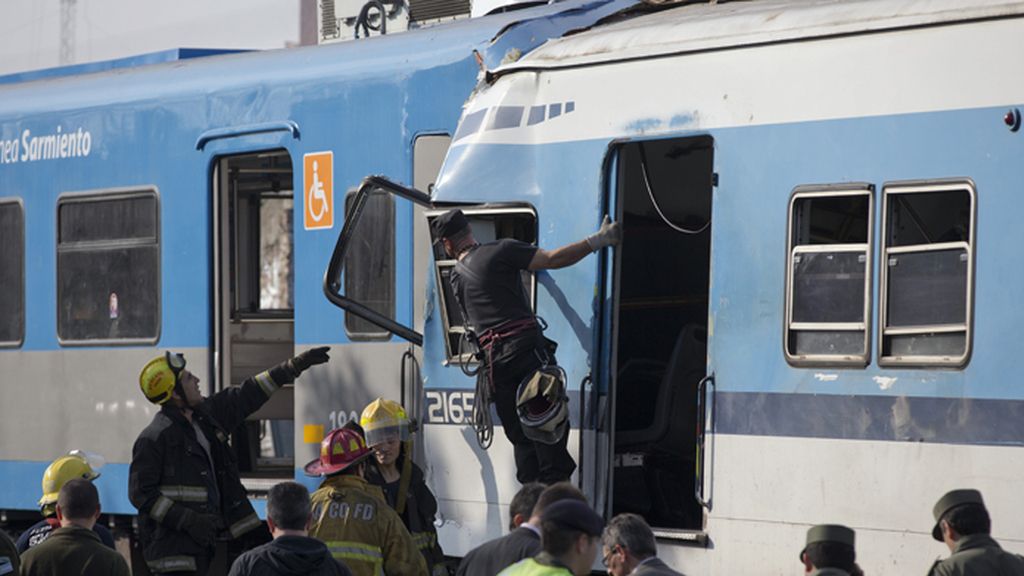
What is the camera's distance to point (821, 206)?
8031mm

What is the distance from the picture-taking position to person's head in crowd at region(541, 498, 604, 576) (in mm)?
5680

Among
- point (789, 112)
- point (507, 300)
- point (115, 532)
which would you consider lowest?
point (115, 532)

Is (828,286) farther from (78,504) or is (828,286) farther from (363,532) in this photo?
(78,504)

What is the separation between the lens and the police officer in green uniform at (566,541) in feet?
18.6

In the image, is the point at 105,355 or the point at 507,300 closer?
the point at 507,300

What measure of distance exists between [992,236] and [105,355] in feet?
23.0

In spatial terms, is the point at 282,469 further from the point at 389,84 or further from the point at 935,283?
the point at 935,283

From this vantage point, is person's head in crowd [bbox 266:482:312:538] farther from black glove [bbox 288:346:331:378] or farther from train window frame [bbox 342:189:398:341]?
black glove [bbox 288:346:331:378]

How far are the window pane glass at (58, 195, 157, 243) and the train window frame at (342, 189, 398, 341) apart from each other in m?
1.84

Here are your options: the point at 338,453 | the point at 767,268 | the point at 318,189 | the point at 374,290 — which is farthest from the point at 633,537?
the point at 318,189

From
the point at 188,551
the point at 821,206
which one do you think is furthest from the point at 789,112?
the point at 188,551

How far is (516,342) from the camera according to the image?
8.91m

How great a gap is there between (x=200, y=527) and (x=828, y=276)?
12.0 ft

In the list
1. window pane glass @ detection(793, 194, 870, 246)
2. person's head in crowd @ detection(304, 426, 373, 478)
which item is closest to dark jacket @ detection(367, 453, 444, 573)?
person's head in crowd @ detection(304, 426, 373, 478)
